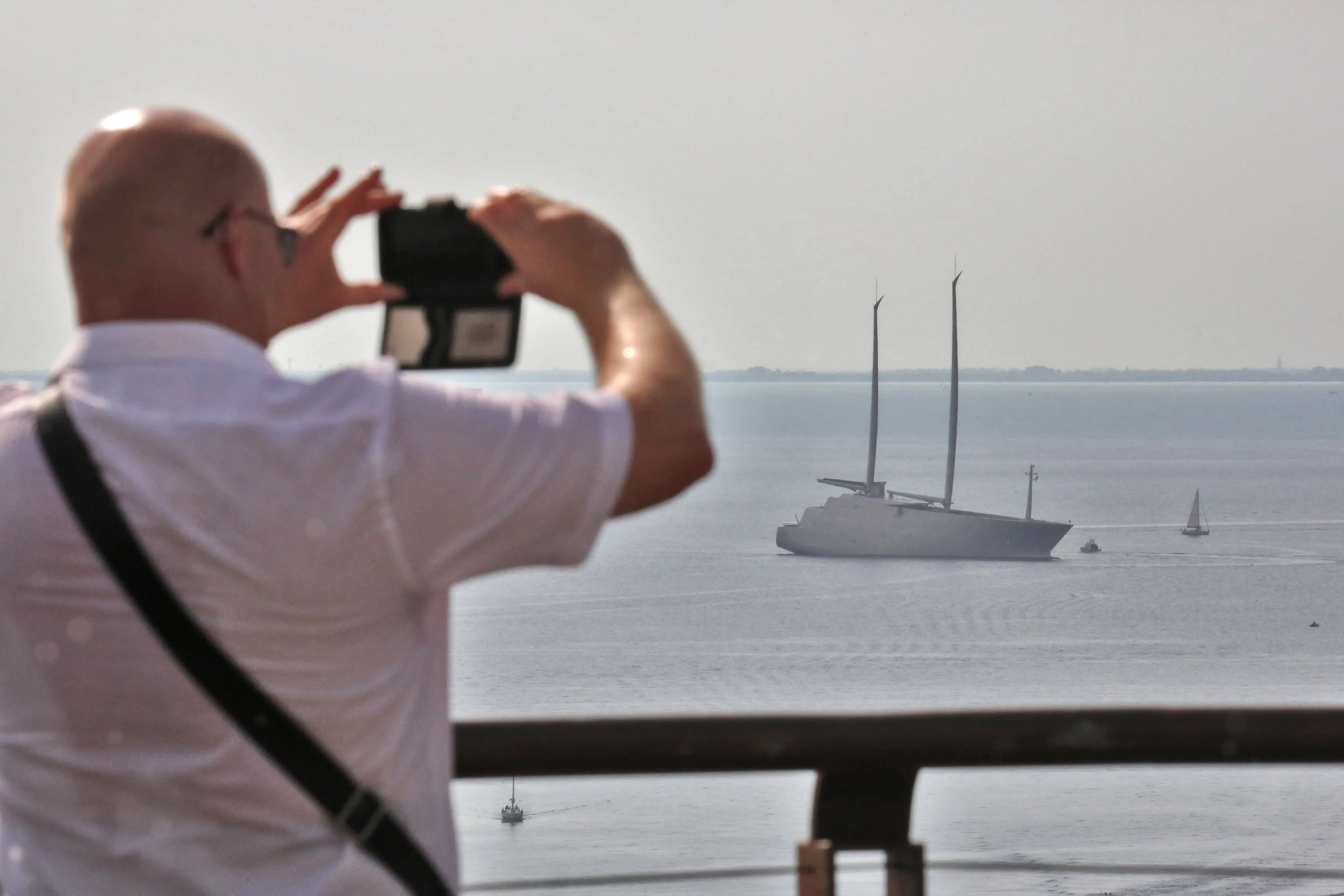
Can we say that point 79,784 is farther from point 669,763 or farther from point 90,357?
point 669,763

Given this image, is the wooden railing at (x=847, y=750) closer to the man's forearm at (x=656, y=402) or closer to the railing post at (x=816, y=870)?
the railing post at (x=816, y=870)

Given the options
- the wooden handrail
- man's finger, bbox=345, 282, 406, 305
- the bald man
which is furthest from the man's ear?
the wooden handrail

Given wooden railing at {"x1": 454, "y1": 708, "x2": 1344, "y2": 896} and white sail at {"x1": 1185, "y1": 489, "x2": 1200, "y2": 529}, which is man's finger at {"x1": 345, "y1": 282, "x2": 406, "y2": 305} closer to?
wooden railing at {"x1": 454, "y1": 708, "x2": 1344, "y2": 896}

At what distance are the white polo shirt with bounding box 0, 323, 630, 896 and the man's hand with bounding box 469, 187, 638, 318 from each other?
0.40 feet

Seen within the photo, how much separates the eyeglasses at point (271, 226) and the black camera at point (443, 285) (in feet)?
0.20

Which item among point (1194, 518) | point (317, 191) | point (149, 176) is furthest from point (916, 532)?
point (149, 176)

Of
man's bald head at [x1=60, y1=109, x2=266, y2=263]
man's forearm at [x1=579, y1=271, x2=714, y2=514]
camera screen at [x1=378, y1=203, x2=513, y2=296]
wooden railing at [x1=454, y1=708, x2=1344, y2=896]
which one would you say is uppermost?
man's bald head at [x1=60, y1=109, x2=266, y2=263]

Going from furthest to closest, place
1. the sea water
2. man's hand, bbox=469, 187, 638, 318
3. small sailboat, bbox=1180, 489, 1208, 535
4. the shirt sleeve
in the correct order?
small sailboat, bbox=1180, 489, 1208, 535 < the sea water < man's hand, bbox=469, 187, 638, 318 < the shirt sleeve

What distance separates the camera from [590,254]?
943 mm

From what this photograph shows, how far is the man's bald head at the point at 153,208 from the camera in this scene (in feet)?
2.81

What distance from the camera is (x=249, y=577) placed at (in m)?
0.84

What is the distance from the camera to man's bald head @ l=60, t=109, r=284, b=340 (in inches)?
33.7

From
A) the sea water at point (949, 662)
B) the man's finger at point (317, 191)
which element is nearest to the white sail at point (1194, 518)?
the sea water at point (949, 662)

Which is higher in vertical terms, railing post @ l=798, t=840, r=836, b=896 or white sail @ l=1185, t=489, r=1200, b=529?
railing post @ l=798, t=840, r=836, b=896
